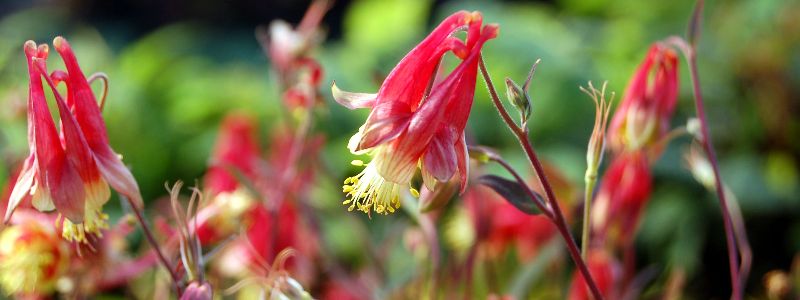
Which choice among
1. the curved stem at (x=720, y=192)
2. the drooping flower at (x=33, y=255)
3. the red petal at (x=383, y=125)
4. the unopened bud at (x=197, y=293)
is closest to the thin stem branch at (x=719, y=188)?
the curved stem at (x=720, y=192)

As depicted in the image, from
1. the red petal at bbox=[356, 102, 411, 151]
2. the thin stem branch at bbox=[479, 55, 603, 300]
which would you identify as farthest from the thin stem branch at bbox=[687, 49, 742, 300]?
the red petal at bbox=[356, 102, 411, 151]

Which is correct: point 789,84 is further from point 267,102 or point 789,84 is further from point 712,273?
point 267,102

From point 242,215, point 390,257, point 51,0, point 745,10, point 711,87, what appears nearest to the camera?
point 242,215

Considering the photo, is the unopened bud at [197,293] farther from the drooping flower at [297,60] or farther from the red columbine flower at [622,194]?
the red columbine flower at [622,194]

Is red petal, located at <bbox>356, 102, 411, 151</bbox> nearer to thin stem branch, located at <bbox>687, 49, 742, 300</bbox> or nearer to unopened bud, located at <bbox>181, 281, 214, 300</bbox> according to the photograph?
unopened bud, located at <bbox>181, 281, 214, 300</bbox>

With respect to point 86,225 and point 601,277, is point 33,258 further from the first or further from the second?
point 601,277

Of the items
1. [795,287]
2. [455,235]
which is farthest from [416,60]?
[455,235]
